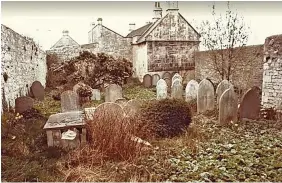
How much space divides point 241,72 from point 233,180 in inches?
388

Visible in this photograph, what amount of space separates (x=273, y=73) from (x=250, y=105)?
157 cm

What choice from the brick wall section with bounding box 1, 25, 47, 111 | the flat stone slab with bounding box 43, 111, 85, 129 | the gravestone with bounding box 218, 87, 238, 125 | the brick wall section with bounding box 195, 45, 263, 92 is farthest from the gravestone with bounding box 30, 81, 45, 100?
the brick wall section with bounding box 195, 45, 263, 92

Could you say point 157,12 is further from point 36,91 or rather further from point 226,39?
point 36,91

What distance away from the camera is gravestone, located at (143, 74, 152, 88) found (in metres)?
17.5

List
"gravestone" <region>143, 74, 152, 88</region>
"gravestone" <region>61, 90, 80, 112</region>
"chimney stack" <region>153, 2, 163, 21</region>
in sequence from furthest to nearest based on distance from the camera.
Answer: "chimney stack" <region>153, 2, 163, 21</region> < "gravestone" <region>143, 74, 152, 88</region> < "gravestone" <region>61, 90, 80, 112</region>

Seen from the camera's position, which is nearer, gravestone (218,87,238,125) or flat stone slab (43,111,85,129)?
flat stone slab (43,111,85,129)

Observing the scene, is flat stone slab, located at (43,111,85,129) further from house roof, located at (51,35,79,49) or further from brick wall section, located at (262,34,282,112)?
house roof, located at (51,35,79,49)

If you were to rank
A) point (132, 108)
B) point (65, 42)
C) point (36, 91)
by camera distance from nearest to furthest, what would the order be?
point (132, 108)
point (36, 91)
point (65, 42)

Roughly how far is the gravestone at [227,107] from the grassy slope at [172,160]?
0.70m

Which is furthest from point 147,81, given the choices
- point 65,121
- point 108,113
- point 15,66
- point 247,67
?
point 108,113

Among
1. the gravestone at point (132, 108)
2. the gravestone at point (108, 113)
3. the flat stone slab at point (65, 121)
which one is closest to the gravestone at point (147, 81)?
the gravestone at point (132, 108)

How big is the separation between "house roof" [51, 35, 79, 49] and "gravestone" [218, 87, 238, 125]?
13.8 metres

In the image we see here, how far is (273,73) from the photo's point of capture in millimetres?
8422

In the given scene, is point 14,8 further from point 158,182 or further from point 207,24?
point 207,24
